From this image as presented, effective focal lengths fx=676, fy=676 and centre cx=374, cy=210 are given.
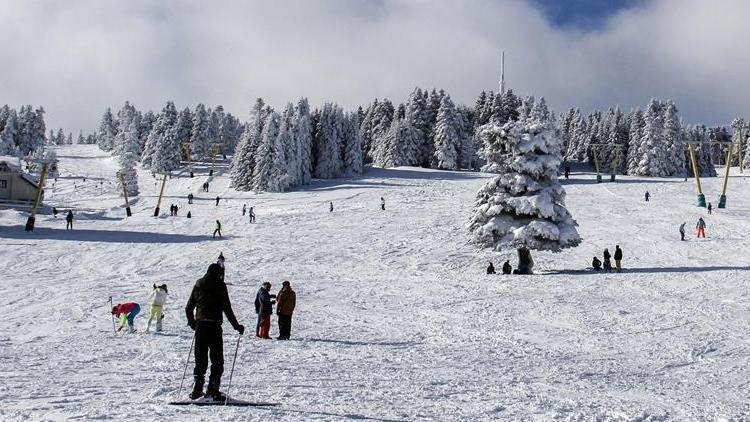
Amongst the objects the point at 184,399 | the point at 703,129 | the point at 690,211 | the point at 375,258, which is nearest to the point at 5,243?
the point at 375,258

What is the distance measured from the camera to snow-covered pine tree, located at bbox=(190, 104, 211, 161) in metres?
112

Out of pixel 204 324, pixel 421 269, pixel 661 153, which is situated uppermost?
pixel 661 153

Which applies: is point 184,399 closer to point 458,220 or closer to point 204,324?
point 204,324

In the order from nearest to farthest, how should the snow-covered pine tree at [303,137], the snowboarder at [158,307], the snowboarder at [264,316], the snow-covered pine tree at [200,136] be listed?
1. the snowboarder at [264,316]
2. the snowboarder at [158,307]
3. the snow-covered pine tree at [303,137]
4. the snow-covered pine tree at [200,136]

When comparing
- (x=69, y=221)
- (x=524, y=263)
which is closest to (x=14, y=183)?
(x=69, y=221)

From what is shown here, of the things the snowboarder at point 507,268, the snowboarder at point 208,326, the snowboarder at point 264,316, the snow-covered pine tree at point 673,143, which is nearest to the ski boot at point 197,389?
the snowboarder at point 208,326

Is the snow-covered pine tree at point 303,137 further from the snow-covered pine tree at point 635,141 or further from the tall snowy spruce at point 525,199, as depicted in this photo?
the tall snowy spruce at point 525,199

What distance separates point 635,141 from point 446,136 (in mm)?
30742

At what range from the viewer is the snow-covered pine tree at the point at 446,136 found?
96.4 metres

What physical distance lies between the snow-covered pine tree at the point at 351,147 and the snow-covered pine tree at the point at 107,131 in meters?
76.4

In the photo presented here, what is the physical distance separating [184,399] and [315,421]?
1.98 m

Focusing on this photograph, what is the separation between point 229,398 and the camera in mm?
8594

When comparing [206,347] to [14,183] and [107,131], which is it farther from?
[107,131]

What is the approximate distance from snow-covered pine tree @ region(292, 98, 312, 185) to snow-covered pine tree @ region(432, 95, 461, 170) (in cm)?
1875
